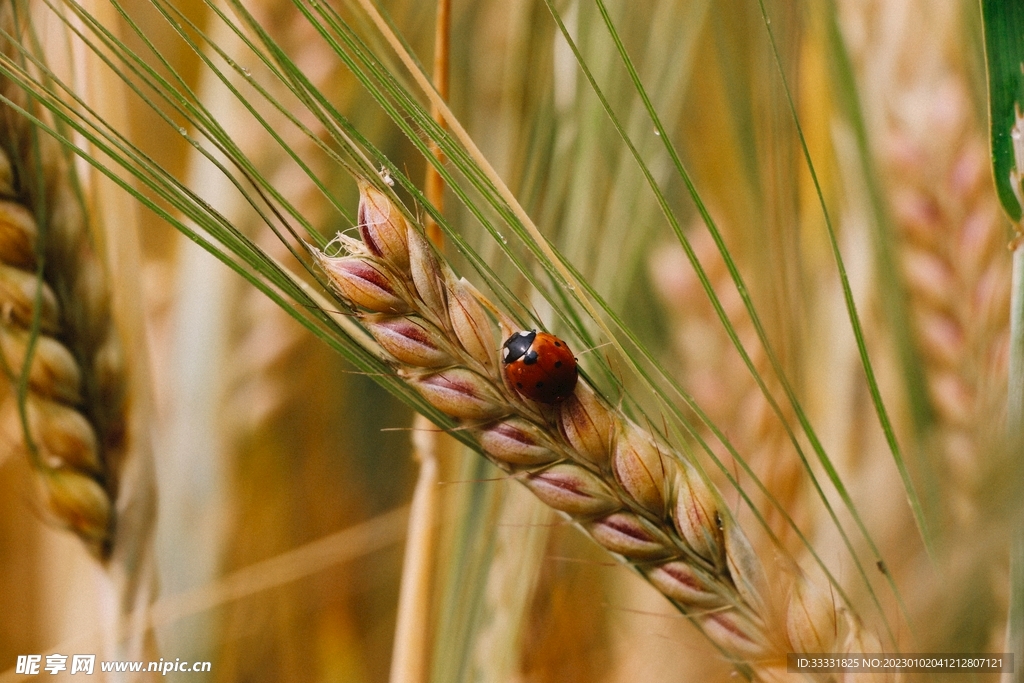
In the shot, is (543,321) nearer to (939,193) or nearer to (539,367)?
(539,367)

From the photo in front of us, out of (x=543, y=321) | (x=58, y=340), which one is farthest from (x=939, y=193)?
(x=58, y=340)

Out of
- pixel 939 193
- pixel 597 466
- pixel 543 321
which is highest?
pixel 939 193

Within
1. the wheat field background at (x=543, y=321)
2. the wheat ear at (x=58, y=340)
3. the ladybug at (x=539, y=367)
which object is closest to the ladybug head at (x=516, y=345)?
the ladybug at (x=539, y=367)

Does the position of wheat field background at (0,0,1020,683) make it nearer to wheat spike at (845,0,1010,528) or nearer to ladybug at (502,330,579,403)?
wheat spike at (845,0,1010,528)

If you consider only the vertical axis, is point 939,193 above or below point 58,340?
above

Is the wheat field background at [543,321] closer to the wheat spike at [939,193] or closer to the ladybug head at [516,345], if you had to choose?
the wheat spike at [939,193]
